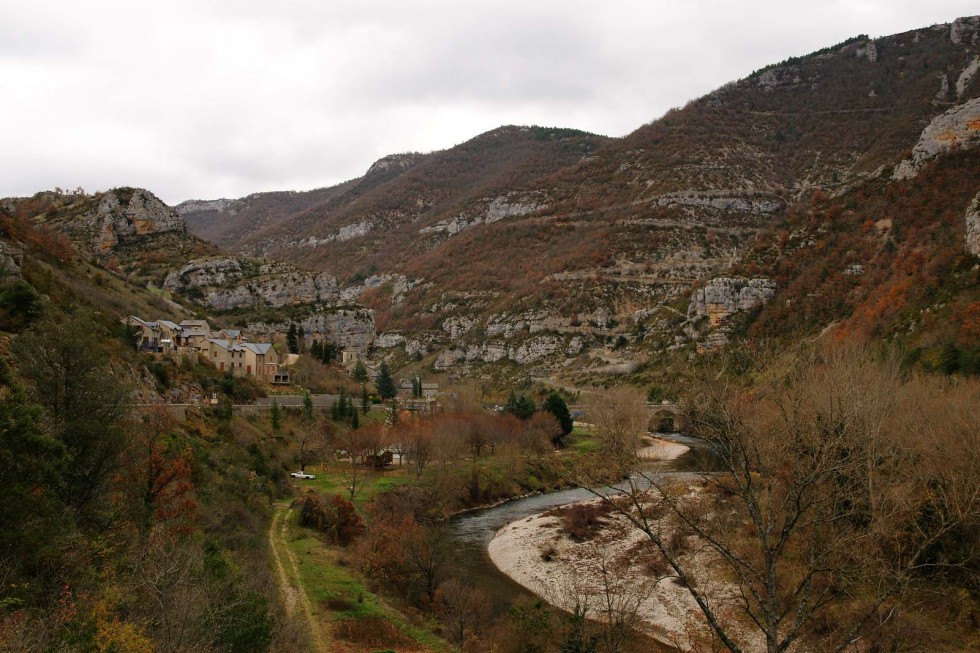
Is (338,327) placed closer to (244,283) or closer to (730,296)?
(244,283)

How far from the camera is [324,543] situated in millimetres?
30062

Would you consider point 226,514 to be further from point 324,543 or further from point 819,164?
point 819,164

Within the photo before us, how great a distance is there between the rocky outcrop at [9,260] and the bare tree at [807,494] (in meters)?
34.6

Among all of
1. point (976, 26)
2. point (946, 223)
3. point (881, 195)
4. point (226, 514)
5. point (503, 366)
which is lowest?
point (503, 366)

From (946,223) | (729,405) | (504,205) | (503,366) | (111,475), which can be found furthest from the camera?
(504,205)

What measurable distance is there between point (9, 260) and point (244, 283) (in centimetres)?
4551

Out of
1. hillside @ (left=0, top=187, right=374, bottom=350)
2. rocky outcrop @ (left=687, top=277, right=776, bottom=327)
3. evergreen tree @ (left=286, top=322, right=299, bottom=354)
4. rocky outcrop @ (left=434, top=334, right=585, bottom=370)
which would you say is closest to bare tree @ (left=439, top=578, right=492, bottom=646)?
evergreen tree @ (left=286, top=322, right=299, bottom=354)

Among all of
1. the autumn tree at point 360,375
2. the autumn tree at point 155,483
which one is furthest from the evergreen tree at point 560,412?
the autumn tree at point 155,483

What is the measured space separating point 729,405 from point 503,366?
102180 millimetres

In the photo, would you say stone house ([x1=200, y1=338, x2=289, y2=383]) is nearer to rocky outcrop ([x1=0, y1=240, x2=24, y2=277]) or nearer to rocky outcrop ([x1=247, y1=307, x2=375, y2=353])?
rocky outcrop ([x1=247, y1=307, x2=375, y2=353])

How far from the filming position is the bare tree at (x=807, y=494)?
10000mm

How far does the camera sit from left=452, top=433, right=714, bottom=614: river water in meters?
26.8

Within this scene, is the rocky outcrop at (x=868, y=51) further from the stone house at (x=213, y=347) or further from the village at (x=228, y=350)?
the stone house at (x=213, y=347)

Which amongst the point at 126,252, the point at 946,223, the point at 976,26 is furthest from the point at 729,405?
the point at 976,26
